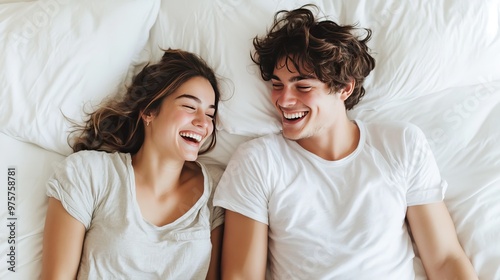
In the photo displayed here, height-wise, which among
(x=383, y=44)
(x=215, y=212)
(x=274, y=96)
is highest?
(x=383, y=44)

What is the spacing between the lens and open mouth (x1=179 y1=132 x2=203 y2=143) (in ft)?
4.61

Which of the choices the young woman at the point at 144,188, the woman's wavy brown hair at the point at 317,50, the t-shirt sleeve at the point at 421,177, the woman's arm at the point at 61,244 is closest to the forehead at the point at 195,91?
the young woman at the point at 144,188

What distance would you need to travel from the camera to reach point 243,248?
4.41 ft

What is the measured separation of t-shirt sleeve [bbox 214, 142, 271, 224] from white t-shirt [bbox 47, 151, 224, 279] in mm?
85

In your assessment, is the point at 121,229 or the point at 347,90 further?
the point at 347,90

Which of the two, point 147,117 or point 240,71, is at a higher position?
point 240,71

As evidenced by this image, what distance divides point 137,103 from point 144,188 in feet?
0.82

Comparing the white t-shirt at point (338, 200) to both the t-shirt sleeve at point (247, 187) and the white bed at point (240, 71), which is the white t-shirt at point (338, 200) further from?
the white bed at point (240, 71)

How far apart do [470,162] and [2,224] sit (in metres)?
1.34

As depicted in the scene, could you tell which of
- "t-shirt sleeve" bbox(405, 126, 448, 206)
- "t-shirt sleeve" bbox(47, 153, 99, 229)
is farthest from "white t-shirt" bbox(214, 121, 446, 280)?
"t-shirt sleeve" bbox(47, 153, 99, 229)

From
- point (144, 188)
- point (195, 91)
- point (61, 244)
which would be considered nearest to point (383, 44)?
point (195, 91)

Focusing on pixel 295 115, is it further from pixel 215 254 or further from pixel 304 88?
pixel 215 254

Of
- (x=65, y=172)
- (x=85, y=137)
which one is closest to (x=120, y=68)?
(x=85, y=137)

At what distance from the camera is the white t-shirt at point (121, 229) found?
4.30ft
